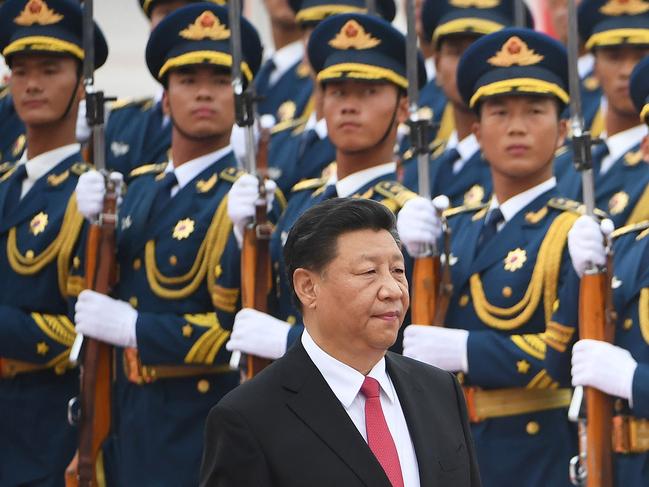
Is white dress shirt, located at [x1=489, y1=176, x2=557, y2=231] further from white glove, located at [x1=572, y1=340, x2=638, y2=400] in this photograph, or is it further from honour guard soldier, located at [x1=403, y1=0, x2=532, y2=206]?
honour guard soldier, located at [x1=403, y1=0, x2=532, y2=206]

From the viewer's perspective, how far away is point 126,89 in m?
14.0

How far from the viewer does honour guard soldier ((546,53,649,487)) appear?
539 cm

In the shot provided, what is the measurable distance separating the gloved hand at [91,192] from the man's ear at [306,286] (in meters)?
3.01

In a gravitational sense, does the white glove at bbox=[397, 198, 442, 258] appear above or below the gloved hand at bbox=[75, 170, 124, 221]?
below

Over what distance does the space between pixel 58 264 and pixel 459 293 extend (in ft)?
5.88

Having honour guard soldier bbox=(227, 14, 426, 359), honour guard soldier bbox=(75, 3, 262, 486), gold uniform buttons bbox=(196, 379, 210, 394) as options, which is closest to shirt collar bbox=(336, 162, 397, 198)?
honour guard soldier bbox=(227, 14, 426, 359)

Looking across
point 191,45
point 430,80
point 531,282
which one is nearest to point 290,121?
point 430,80

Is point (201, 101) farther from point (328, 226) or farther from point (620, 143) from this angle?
point (328, 226)

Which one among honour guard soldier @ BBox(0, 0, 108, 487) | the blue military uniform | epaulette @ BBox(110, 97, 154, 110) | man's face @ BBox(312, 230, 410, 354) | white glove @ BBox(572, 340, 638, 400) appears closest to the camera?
man's face @ BBox(312, 230, 410, 354)

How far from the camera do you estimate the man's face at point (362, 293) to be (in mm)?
3641

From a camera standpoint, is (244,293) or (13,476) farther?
(13,476)

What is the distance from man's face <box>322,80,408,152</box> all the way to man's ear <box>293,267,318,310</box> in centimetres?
265

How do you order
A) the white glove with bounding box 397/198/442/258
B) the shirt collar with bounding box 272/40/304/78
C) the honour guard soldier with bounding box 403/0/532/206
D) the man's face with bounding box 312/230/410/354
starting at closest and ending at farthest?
the man's face with bounding box 312/230/410/354
the white glove with bounding box 397/198/442/258
the honour guard soldier with bounding box 403/0/532/206
the shirt collar with bounding box 272/40/304/78

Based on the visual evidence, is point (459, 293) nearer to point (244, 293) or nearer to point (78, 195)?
point (244, 293)
